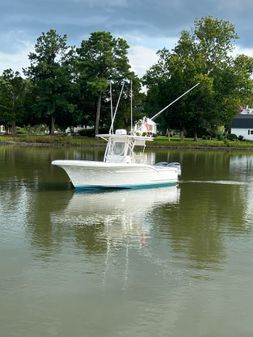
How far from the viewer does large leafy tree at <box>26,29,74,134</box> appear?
86.9m

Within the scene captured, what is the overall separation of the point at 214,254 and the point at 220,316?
448cm

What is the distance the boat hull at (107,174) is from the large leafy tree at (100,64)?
2296 inches

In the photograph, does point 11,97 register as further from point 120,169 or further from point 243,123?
point 120,169

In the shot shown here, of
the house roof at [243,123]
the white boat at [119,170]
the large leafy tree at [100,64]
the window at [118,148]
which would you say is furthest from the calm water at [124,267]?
the house roof at [243,123]

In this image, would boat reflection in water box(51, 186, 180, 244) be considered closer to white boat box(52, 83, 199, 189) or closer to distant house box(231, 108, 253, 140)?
white boat box(52, 83, 199, 189)

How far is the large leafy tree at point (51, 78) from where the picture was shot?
86.9 m

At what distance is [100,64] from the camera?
8594 centimetres

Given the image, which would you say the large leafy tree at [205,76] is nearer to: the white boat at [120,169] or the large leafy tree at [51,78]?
the large leafy tree at [51,78]

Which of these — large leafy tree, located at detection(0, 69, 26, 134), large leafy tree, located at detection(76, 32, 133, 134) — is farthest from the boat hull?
large leafy tree, located at detection(0, 69, 26, 134)

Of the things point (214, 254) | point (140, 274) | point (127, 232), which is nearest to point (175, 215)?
point (127, 232)

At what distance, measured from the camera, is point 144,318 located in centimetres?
914

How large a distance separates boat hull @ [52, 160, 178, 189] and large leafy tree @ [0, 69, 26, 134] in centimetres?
6556

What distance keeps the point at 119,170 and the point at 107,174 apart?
66 cm

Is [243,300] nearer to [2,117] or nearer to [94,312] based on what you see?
[94,312]
